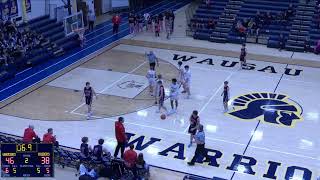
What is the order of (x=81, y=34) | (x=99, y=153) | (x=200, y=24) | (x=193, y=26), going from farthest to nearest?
(x=193, y=26) → (x=200, y=24) → (x=81, y=34) → (x=99, y=153)

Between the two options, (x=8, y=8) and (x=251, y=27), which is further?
(x=251, y=27)

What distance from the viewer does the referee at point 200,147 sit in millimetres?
15797

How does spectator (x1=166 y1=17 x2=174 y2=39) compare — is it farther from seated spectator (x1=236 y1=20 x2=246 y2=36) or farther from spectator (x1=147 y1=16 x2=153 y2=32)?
seated spectator (x1=236 y1=20 x2=246 y2=36)

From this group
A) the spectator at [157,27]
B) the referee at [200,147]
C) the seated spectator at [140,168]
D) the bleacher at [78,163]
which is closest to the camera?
the seated spectator at [140,168]

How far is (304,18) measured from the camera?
31.9m

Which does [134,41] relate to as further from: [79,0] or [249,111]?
[249,111]

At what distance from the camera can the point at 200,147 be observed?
16.1 metres

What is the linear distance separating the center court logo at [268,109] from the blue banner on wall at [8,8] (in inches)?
567

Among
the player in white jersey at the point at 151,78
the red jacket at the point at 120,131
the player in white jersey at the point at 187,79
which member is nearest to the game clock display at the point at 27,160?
the red jacket at the point at 120,131

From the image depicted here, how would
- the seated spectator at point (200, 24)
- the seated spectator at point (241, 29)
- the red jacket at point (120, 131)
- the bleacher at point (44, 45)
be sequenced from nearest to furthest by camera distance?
the red jacket at point (120, 131) → the bleacher at point (44, 45) → the seated spectator at point (241, 29) → the seated spectator at point (200, 24)

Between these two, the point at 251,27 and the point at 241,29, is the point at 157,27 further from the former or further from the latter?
the point at 251,27

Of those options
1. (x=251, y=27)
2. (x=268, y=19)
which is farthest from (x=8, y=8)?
(x=268, y=19)

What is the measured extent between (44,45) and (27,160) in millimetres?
16428

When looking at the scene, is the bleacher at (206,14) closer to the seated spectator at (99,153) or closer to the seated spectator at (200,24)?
the seated spectator at (200,24)
